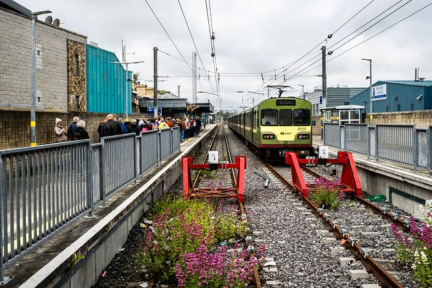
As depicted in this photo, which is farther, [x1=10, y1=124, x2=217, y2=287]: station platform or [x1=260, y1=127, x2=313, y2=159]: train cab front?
[x1=260, y1=127, x2=313, y2=159]: train cab front

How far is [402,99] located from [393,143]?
37.0m

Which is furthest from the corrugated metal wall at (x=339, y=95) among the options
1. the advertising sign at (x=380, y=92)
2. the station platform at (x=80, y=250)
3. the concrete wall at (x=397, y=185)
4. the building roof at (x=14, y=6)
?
the station platform at (x=80, y=250)

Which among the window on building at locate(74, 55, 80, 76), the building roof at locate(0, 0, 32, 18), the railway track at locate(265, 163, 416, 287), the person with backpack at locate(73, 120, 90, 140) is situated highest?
the building roof at locate(0, 0, 32, 18)

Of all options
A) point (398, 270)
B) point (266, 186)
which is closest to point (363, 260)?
point (398, 270)

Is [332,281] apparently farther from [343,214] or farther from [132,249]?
[343,214]

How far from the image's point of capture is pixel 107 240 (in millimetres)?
5801

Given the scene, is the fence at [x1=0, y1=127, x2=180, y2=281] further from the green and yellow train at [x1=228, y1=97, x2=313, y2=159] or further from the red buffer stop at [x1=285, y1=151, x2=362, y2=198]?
the green and yellow train at [x1=228, y1=97, x2=313, y2=159]

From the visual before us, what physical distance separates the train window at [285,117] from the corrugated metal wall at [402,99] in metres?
27.0

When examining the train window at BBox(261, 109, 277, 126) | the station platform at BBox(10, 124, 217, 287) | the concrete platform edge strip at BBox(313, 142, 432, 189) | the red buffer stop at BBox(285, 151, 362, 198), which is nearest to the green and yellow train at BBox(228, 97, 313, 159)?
the train window at BBox(261, 109, 277, 126)

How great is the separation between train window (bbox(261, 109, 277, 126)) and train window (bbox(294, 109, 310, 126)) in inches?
35.4

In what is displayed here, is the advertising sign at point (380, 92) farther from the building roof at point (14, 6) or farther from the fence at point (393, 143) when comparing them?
the building roof at point (14, 6)

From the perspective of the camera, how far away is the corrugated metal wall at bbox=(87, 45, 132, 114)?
107ft

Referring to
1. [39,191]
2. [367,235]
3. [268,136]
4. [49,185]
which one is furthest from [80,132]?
[268,136]

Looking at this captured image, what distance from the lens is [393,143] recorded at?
10.9 m
